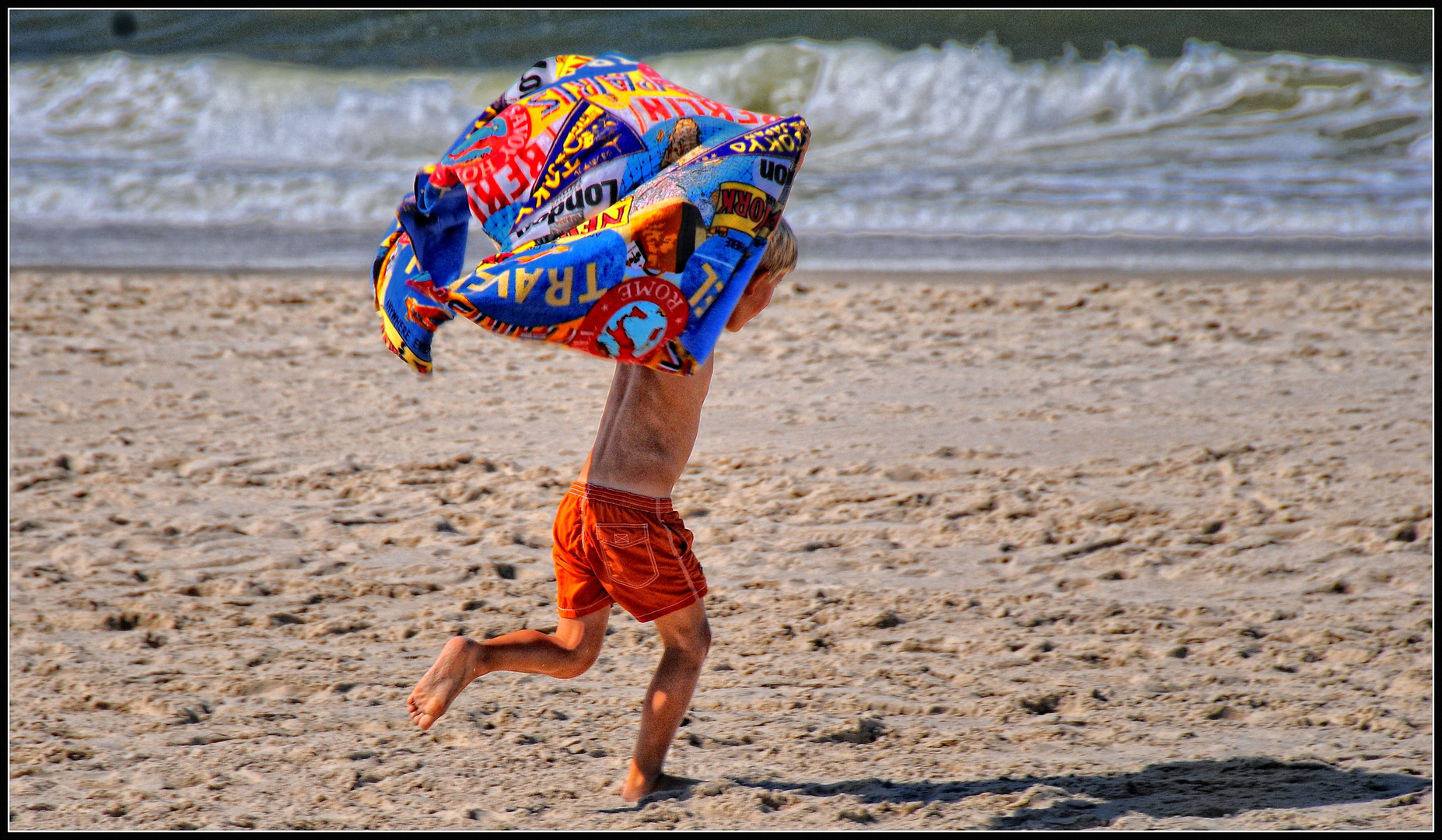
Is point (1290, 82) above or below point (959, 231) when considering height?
above

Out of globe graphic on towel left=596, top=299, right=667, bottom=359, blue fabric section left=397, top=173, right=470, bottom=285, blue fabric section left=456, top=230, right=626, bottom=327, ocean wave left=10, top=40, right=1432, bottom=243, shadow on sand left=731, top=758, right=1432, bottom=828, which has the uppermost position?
ocean wave left=10, top=40, right=1432, bottom=243

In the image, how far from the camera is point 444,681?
103 inches

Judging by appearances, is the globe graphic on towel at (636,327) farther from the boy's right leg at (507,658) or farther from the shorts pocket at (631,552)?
the boy's right leg at (507,658)

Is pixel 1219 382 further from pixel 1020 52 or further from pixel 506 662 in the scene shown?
pixel 1020 52

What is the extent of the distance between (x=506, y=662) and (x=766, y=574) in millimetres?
1418

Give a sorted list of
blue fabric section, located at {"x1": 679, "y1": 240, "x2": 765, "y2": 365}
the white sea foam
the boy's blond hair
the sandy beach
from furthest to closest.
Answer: the white sea foam
the sandy beach
the boy's blond hair
blue fabric section, located at {"x1": 679, "y1": 240, "x2": 765, "y2": 365}

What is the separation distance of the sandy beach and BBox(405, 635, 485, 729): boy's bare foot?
0.84 ft

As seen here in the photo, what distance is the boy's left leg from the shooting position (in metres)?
2.71

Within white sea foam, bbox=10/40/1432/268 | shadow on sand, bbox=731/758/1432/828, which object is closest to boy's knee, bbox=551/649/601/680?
shadow on sand, bbox=731/758/1432/828

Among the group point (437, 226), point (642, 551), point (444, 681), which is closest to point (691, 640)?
point (642, 551)


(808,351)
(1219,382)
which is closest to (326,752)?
(808,351)

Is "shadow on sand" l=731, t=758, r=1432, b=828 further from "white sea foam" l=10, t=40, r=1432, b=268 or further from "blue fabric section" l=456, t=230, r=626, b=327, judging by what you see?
"white sea foam" l=10, t=40, r=1432, b=268

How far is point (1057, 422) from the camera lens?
529cm

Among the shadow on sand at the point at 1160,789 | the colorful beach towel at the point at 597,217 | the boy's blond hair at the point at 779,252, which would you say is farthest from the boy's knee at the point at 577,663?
the boy's blond hair at the point at 779,252
